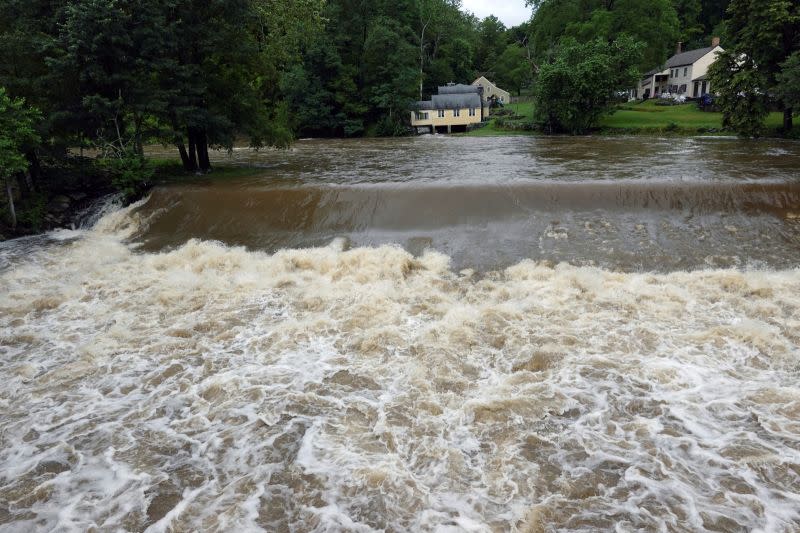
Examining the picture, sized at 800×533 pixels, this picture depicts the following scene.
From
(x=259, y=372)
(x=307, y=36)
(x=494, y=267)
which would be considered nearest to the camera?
(x=259, y=372)

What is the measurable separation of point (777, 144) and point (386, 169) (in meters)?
18.2

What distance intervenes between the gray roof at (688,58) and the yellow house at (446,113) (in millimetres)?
21053

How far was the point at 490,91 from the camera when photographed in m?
62.2

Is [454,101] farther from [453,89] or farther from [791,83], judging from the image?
[791,83]

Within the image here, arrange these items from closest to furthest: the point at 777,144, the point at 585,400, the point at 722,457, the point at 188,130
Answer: the point at 722,457 → the point at 585,400 → the point at 188,130 → the point at 777,144

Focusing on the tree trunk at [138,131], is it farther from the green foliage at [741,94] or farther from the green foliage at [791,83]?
the green foliage at [741,94]

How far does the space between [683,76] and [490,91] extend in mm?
20907

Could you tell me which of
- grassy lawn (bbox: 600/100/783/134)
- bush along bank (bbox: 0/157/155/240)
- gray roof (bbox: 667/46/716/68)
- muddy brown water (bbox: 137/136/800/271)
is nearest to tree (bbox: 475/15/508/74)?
gray roof (bbox: 667/46/716/68)

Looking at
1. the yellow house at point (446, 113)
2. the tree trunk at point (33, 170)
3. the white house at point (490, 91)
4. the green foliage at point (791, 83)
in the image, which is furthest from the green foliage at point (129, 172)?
the white house at point (490, 91)

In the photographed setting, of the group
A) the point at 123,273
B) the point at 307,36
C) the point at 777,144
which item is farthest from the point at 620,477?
the point at 307,36

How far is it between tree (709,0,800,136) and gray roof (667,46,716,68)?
24435mm

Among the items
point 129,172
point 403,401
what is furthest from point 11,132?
point 403,401

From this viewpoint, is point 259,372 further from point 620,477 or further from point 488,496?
point 620,477

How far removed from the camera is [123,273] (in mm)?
11094
